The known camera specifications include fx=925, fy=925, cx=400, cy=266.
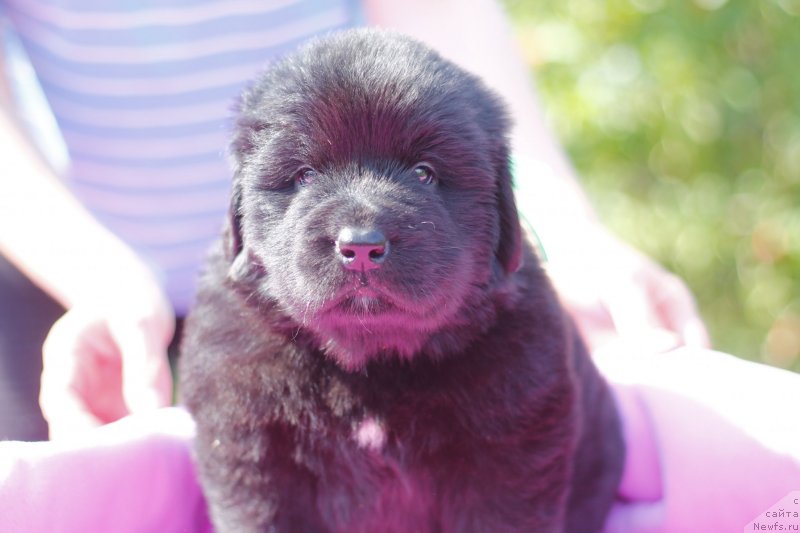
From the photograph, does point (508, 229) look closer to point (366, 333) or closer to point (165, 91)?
point (366, 333)

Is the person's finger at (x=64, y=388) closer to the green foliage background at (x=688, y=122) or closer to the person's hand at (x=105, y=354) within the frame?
the person's hand at (x=105, y=354)

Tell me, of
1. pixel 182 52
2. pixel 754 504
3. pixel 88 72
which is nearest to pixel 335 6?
pixel 182 52

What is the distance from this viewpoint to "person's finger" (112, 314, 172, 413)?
2.31 metres

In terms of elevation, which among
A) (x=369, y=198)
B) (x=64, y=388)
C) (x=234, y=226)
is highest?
(x=369, y=198)

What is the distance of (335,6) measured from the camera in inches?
122

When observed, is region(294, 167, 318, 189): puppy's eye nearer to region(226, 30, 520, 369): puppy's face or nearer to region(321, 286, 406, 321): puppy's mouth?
region(226, 30, 520, 369): puppy's face

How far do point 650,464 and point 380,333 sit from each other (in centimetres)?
→ 92

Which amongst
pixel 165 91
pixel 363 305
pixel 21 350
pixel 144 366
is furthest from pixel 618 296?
pixel 21 350

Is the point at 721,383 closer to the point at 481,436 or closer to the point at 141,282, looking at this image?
the point at 481,436

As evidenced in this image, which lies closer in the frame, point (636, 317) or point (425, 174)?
point (425, 174)

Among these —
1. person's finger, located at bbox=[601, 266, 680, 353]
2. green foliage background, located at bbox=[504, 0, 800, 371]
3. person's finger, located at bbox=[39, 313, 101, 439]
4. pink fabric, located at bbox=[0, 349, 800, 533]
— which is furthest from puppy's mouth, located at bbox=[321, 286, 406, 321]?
green foliage background, located at bbox=[504, 0, 800, 371]

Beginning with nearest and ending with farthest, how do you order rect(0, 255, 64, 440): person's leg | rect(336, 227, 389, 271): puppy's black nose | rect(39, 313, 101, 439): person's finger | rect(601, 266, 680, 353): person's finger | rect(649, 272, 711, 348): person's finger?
rect(336, 227, 389, 271): puppy's black nose
rect(39, 313, 101, 439): person's finger
rect(601, 266, 680, 353): person's finger
rect(649, 272, 711, 348): person's finger
rect(0, 255, 64, 440): person's leg

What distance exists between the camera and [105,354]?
2.50 m

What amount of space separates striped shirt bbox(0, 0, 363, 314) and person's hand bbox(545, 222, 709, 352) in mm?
1095
